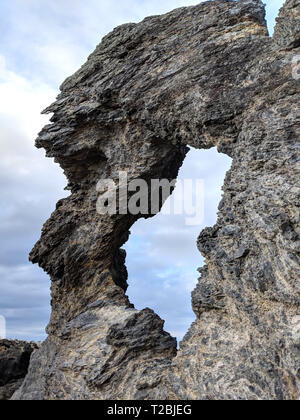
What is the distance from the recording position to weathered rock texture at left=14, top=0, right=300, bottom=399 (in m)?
→ 13.5

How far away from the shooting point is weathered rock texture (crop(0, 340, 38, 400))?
2428 cm

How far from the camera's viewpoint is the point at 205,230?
54.0 feet

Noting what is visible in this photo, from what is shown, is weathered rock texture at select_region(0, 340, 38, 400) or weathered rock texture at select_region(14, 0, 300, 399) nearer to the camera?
weathered rock texture at select_region(14, 0, 300, 399)

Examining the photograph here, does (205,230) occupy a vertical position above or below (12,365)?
above

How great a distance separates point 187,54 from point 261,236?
8868mm

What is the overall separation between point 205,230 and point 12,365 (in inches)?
605

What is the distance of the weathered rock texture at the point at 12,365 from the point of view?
79.7 feet

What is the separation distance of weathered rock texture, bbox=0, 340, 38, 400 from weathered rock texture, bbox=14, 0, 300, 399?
9.19 feet

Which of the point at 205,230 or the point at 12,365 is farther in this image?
the point at 12,365

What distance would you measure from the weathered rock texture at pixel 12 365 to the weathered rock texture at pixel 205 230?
110 inches

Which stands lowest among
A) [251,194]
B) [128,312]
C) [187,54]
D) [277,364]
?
[277,364]
